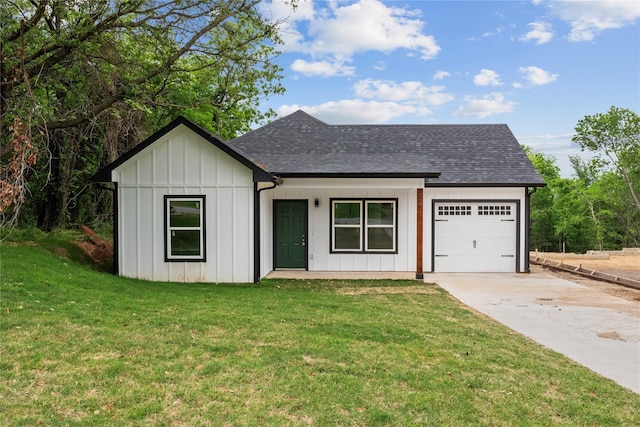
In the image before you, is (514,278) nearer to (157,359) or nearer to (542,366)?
(542,366)

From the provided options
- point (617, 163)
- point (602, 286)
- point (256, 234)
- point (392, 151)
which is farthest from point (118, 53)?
point (617, 163)

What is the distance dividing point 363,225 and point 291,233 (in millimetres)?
2168

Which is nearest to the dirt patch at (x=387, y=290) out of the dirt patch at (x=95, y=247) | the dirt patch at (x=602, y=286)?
the dirt patch at (x=602, y=286)

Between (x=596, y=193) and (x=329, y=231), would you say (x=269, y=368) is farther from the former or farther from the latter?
(x=596, y=193)

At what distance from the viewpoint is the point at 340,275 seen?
1241 centimetres

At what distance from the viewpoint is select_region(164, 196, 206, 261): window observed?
35.3 feet

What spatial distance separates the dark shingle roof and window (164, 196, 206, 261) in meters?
2.41

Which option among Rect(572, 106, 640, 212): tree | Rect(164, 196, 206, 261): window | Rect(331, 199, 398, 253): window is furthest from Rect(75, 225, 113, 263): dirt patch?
Rect(572, 106, 640, 212): tree

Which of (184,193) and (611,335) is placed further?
(184,193)

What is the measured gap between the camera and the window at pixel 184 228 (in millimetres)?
10758

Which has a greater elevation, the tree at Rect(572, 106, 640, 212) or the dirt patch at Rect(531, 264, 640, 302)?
the tree at Rect(572, 106, 640, 212)

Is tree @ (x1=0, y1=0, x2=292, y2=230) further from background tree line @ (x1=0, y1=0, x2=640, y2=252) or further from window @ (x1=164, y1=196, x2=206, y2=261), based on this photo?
window @ (x1=164, y1=196, x2=206, y2=261)

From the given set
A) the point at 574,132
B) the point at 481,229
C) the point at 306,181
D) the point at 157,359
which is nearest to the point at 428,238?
the point at 481,229

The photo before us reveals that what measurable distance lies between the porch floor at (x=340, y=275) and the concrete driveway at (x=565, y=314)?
2.59 ft
